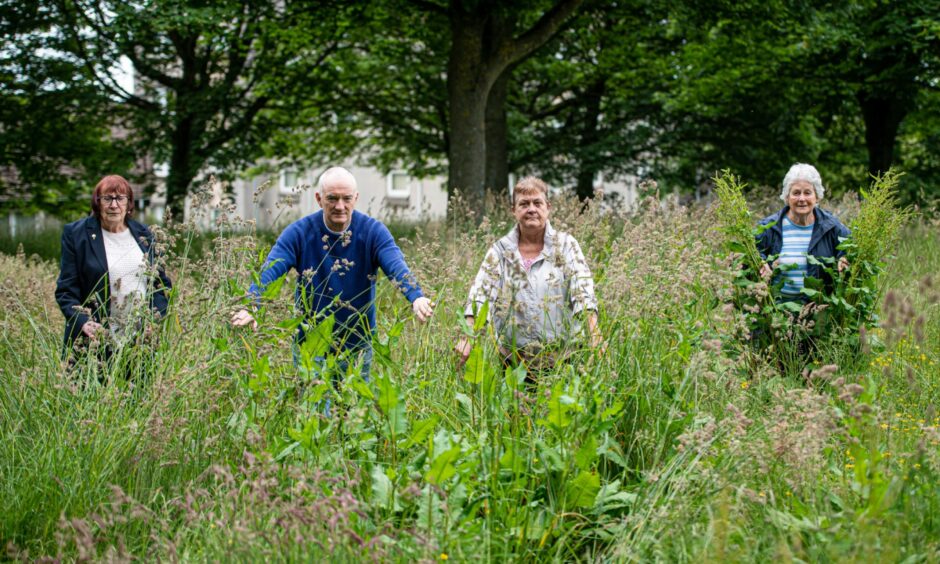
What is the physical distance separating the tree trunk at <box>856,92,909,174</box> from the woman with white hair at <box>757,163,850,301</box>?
13244 mm

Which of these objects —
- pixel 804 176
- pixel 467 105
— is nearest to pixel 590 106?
pixel 467 105

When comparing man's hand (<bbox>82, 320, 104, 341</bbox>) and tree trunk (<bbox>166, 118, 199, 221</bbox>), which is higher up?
tree trunk (<bbox>166, 118, 199, 221</bbox>)

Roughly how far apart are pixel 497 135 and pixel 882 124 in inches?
304

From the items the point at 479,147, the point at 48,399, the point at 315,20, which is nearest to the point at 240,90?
the point at 315,20

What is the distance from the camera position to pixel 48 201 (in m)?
19.6

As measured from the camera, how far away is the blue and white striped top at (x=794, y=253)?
20.7 ft

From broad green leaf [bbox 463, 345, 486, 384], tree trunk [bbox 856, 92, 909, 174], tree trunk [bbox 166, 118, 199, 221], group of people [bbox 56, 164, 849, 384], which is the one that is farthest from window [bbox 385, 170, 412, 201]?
broad green leaf [bbox 463, 345, 486, 384]

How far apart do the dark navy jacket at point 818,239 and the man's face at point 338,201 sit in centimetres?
284

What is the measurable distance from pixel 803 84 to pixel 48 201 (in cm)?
1556

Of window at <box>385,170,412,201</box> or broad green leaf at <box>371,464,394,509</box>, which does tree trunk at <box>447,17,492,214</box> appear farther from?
window at <box>385,170,412,201</box>

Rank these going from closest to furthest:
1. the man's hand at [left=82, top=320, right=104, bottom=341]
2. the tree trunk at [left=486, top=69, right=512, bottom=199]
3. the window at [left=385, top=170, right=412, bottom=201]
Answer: the man's hand at [left=82, top=320, right=104, bottom=341], the tree trunk at [left=486, top=69, right=512, bottom=199], the window at [left=385, top=170, right=412, bottom=201]

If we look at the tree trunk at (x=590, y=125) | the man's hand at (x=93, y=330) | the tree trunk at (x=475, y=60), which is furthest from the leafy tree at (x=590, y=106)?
the man's hand at (x=93, y=330)

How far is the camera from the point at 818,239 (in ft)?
21.0

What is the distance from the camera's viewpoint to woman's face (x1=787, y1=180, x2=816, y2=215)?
646 centimetres
